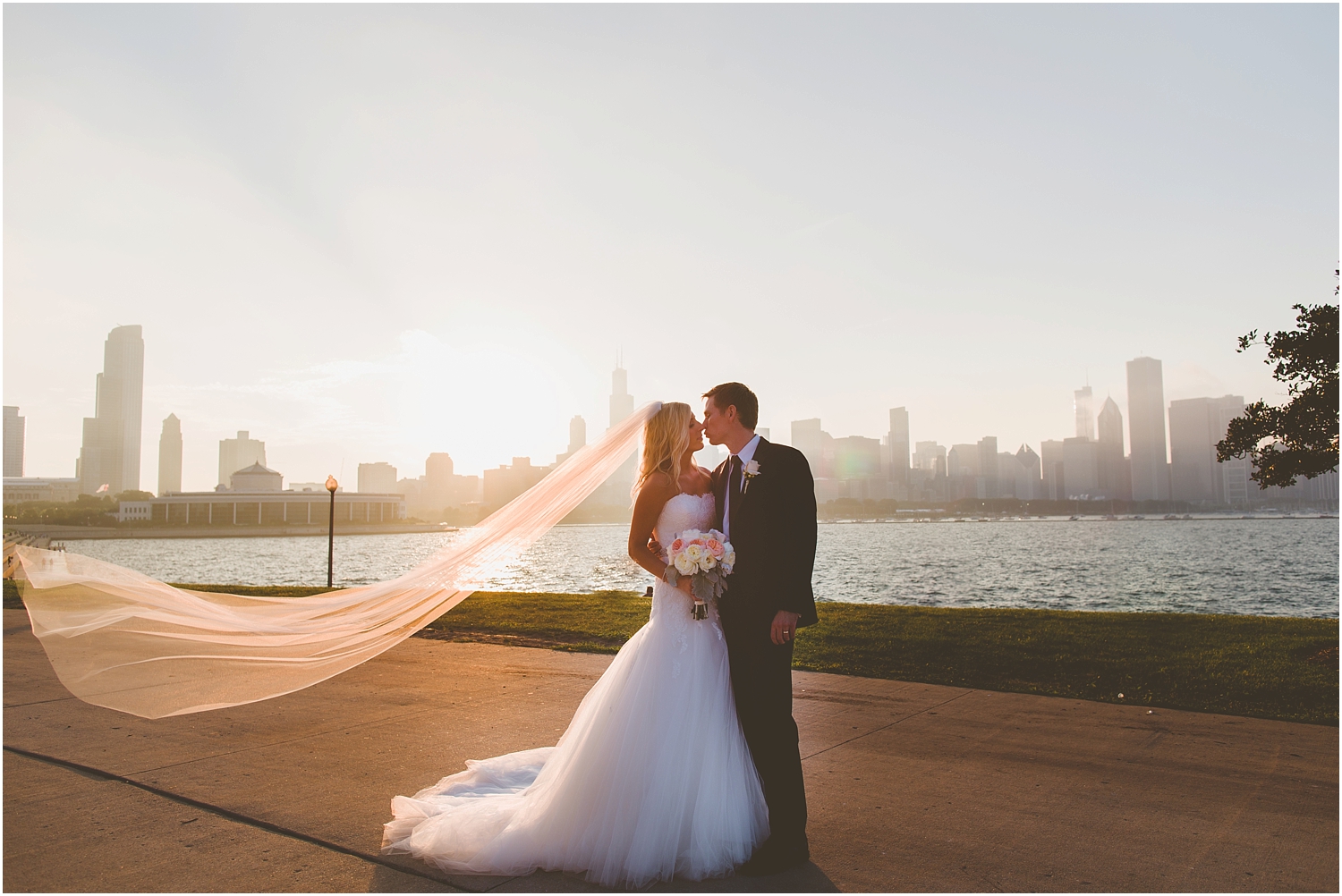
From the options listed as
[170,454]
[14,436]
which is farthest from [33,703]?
[170,454]

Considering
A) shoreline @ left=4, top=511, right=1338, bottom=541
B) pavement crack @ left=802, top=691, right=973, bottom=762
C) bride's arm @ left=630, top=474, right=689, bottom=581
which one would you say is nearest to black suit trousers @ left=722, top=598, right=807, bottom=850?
bride's arm @ left=630, top=474, right=689, bottom=581

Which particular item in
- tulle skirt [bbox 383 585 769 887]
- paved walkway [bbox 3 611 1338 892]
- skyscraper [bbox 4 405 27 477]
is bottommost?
paved walkway [bbox 3 611 1338 892]

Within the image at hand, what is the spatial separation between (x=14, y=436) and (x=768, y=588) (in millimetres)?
39627

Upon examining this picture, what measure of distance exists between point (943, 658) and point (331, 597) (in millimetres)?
7296

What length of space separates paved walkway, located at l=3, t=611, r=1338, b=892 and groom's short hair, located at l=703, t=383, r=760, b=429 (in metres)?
2.34

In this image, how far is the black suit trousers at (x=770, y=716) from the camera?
13.5 feet

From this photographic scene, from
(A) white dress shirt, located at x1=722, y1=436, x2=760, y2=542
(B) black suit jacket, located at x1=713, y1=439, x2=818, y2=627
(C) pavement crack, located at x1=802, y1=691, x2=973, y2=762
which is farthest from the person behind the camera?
(C) pavement crack, located at x1=802, y1=691, x2=973, y2=762

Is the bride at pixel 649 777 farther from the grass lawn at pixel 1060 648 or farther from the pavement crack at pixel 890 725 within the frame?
the grass lawn at pixel 1060 648

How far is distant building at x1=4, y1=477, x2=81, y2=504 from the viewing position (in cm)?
7206

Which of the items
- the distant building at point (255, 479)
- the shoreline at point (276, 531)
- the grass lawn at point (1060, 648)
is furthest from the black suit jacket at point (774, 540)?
the distant building at point (255, 479)

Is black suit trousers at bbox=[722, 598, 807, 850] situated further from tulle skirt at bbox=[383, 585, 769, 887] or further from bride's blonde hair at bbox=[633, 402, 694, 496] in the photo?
bride's blonde hair at bbox=[633, 402, 694, 496]

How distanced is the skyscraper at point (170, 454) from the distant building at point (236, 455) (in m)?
11.2

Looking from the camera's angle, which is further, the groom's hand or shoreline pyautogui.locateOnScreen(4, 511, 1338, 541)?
shoreline pyautogui.locateOnScreen(4, 511, 1338, 541)

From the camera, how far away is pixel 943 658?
10.1 metres
